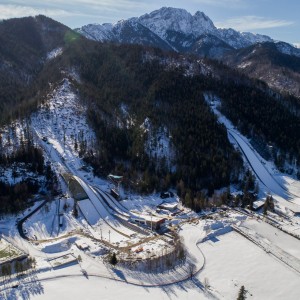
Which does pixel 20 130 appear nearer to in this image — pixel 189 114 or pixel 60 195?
pixel 60 195

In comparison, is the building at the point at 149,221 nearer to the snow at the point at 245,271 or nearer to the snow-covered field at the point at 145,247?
the snow-covered field at the point at 145,247

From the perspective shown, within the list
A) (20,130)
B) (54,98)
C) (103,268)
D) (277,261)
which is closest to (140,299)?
(103,268)

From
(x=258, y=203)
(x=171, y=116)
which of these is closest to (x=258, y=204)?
(x=258, y=203)

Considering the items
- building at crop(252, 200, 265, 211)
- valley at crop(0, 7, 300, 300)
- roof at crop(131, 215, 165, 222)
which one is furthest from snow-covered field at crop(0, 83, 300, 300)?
building at crop(252, 200, 265, 211)

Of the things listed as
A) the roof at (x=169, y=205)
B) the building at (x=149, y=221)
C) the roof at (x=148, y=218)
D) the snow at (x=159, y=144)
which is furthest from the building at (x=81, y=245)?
the snow at (x=159, y=144)

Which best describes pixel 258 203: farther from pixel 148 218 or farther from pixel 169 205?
pixel 148 218

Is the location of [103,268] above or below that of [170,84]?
below

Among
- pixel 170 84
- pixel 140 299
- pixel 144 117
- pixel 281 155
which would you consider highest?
pixel 170 84
